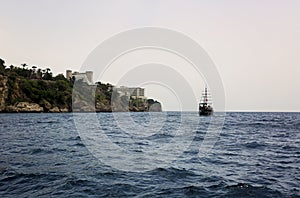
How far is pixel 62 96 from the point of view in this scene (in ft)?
468

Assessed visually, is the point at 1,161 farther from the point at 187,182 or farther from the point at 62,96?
the point at 62,96

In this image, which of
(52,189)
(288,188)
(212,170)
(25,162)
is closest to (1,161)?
(25,162)

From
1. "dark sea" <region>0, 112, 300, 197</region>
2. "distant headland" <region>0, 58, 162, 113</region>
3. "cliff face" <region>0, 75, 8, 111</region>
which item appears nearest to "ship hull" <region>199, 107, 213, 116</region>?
"distant headland" <region>0, 58, 162, 113</region>

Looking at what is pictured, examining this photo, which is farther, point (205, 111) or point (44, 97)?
point (44, 97)

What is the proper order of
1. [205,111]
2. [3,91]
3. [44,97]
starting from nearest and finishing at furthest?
[205,111] < [3,91] < [44,97]

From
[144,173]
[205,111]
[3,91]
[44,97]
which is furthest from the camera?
[44,97]

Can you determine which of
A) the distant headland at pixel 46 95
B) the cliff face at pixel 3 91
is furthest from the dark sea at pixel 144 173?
the cliff face at pixel 3 91

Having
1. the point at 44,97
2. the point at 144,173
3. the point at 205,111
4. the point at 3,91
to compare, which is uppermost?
the point at 3,91

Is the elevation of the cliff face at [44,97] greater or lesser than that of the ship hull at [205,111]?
greater

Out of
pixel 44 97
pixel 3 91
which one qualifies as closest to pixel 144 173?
pixel 3 91

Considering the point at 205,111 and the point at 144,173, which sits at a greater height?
the point at 205,111

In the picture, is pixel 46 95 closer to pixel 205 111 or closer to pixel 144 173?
pixel 205 111

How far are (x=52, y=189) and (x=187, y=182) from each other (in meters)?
5.06

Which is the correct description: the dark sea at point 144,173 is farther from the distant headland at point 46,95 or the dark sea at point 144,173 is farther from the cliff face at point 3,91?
the cliff face at point 3,91
